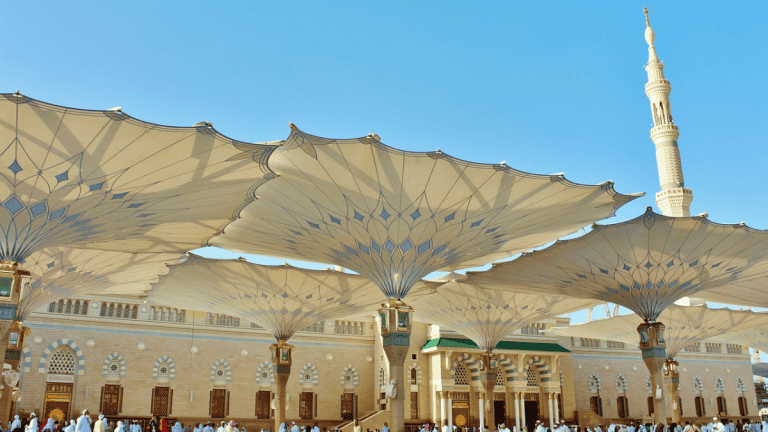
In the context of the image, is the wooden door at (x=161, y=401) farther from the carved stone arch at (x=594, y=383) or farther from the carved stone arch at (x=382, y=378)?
the carved stone arch at (x=594, y=383)

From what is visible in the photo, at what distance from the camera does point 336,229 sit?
16281 millimetres

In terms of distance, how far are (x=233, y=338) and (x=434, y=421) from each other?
419 inches

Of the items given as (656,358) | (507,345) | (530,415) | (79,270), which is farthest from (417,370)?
(79,270)

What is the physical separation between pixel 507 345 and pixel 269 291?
1582 cm

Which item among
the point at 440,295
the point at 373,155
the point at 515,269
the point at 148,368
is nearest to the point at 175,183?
the point at 373,155

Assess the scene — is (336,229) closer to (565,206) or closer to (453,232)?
(453,232)

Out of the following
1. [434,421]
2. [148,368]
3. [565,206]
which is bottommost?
[434,421]

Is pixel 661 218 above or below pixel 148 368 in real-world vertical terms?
above

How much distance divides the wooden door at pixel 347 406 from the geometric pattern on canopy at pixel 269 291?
338 inches

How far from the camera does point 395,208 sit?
50.8 ft

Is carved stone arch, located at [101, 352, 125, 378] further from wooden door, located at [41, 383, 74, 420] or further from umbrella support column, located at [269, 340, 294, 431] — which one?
umbrella support column, located at [269, 340, 294, 431]

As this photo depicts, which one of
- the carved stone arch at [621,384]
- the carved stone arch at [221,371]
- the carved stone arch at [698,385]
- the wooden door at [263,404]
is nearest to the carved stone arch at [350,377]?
the wooden door at [263,404]

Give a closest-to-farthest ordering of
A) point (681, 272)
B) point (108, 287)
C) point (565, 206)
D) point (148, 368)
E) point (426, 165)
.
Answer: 1. point (426, 165)
2. point (565, 206)
3. point (681, 272)
4. point (108, 287)
5. point (148, 368)

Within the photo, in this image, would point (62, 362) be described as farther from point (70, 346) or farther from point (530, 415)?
point (530, 415)
